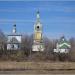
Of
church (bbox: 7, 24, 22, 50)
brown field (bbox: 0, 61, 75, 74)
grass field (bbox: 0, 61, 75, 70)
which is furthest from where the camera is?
church (bbox: 7, 24, 22, 50)

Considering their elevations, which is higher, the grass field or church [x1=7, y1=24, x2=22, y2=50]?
church [x1=7, y1=24, x2=22, y2=50]

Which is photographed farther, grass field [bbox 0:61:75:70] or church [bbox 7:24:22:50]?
church [bbox 7:24:22:50]

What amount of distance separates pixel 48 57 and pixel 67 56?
12.6ft

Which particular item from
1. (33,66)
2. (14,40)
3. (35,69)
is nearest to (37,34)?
(14,40)

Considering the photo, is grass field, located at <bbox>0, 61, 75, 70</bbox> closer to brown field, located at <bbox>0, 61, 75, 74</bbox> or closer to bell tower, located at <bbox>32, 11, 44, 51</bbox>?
brown field, located at <bbox>0, 61, 75, 74</bbox>

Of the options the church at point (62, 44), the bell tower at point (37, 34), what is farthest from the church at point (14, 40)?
the church at point (62, 44)

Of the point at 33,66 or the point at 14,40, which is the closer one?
the point at 33,66

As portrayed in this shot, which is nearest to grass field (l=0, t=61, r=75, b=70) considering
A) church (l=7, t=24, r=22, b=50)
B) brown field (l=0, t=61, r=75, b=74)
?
brown field (l=0, t=61, r=75, b=74)

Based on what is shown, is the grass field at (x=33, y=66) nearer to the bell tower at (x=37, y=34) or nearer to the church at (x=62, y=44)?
the church at (x=62, y=44)

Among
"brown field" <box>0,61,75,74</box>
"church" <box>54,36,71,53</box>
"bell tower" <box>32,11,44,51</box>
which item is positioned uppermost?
"bell tower" <box>32,11,44,51</box>

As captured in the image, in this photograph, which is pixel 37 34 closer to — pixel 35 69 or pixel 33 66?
pixel 33 66

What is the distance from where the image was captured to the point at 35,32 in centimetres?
9719

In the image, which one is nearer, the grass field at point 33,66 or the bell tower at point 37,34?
the grass field at point 33,66

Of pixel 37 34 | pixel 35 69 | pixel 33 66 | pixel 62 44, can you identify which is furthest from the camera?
pixel 37 34
